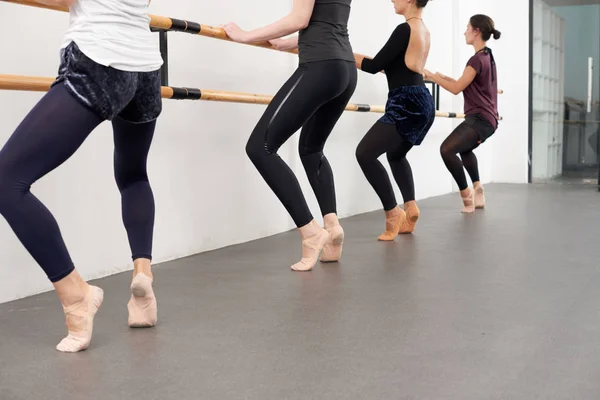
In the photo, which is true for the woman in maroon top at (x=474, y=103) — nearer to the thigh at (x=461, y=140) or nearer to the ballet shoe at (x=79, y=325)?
the thigh at (x=461, y=140)

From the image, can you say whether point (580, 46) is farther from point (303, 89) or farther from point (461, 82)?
point (303, 89)

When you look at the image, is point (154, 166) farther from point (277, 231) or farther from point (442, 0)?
point (442, 0)

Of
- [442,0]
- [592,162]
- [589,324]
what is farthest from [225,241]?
[592,162]

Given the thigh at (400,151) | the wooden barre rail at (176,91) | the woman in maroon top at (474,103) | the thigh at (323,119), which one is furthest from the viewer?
the woman in maroon top at (474,103)

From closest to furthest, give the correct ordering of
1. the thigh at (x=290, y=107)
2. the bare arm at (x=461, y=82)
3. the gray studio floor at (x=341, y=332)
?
the gray studio floor at (x=341, y=332)
the thigh at (x=290, y=107)
the bare arm at (x=461, y=82)

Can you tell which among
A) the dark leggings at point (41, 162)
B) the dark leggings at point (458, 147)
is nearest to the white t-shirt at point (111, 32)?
the dark leggings at point (41, 162)

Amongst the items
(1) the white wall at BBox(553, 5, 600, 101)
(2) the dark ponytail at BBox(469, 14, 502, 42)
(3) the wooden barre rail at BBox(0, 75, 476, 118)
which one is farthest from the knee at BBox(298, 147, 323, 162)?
(1) the white wall at BBox(553, 5, 600, 101)

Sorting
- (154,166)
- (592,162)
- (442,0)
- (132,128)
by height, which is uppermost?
(442,0)

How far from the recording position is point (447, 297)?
7.35 feet

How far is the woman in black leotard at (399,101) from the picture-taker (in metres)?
3.36

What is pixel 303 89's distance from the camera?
254 cm

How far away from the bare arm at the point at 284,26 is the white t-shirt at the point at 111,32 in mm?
873

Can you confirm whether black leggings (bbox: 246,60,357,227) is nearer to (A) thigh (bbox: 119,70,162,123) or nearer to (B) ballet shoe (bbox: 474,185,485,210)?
(A) thigh (bbox: 119,70,162,123)

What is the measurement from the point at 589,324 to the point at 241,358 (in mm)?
Answer: 875
